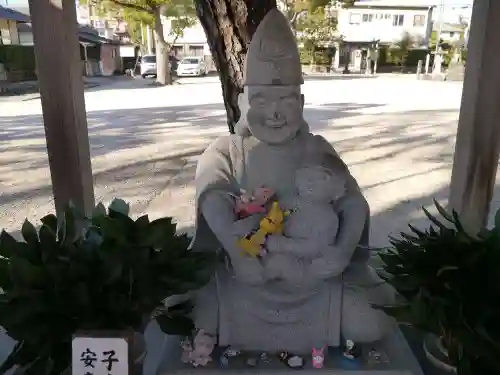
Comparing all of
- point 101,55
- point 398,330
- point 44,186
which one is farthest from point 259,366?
point 101,55

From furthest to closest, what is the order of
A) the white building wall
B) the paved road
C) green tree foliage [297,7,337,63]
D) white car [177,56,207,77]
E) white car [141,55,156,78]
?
the white building wall < green tree foliage [297,7,337,63] < white car [177,56,207,77] < white car [141,55,156,78] < the paved road

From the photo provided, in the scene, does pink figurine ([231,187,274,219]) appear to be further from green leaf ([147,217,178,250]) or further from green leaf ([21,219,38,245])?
green leaf ([21,219,38,245])

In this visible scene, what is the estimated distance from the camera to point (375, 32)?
25250mm

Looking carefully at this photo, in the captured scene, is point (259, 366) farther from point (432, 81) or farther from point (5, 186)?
point (432, 81)

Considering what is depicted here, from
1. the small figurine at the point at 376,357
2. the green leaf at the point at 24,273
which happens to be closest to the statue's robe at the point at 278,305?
Result: the small figurine at the point at 376,357

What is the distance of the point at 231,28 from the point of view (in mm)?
2816

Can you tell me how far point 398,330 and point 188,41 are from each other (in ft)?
89.6

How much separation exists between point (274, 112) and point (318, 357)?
29.7 inches

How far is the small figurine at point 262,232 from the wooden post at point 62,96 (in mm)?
1158

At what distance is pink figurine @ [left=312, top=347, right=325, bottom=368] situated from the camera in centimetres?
145

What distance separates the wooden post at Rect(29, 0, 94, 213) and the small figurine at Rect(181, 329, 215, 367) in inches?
43.8

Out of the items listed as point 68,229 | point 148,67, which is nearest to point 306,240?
point 68,229

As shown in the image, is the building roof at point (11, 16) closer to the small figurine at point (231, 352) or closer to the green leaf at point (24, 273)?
the green leaf at point (24, 273)

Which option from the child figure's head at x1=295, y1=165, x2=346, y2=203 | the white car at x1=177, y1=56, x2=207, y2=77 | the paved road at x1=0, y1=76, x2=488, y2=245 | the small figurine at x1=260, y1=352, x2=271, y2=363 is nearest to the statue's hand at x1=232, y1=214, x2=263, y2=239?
the child figure's head at x1=295, y1=165, x2=346, y2=203
